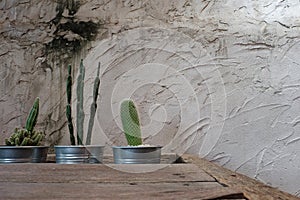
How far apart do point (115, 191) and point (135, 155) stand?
341 mm

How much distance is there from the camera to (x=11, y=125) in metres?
1.29

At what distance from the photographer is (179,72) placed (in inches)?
52.1

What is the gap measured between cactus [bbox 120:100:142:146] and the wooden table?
166 mm

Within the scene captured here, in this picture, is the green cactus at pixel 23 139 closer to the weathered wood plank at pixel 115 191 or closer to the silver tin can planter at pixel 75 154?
the silver tin can planter at pixel 75 154

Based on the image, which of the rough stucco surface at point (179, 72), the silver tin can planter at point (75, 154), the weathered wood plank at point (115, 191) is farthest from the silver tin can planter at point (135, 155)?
the rough stucco surface at point (179, 72)

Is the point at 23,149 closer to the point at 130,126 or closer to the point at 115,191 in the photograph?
the point at 130,126

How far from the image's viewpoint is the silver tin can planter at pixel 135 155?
0.85 meters

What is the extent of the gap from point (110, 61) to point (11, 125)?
0.38m

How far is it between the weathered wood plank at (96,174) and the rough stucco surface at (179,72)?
528 millimetres

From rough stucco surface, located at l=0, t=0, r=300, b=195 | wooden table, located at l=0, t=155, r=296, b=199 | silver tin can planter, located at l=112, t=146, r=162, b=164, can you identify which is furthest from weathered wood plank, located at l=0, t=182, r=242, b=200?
rough stucco surface, located at l=0, t=0, r=300, b=195

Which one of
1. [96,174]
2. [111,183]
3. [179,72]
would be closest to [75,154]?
[96,174]

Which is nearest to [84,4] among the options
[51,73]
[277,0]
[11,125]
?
[51,73]

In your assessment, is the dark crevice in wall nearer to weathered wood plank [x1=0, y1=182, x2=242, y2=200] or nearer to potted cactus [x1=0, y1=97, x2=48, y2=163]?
potted cactus [x1=0, y1=97, x2=48, y2=163]

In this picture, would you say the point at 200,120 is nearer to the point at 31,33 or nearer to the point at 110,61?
the point at 110,61
